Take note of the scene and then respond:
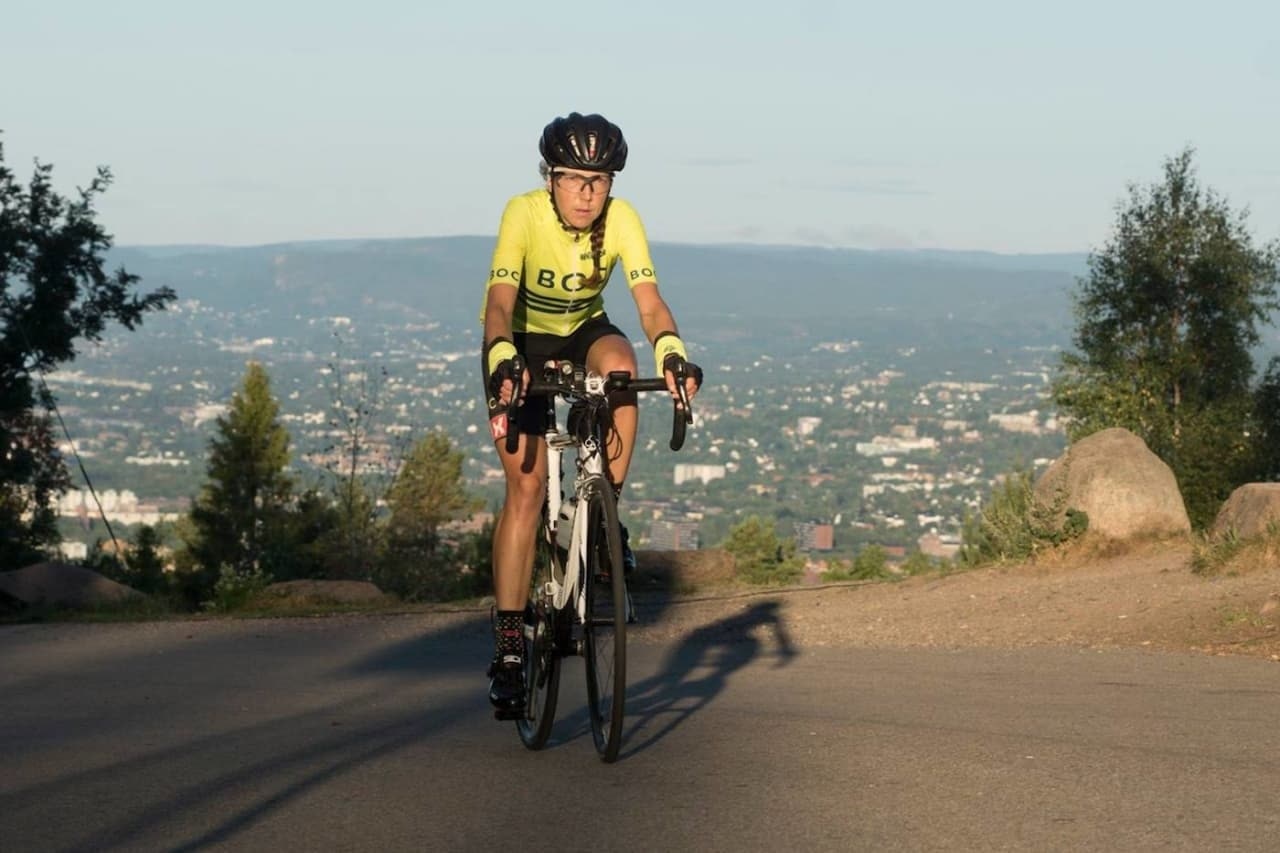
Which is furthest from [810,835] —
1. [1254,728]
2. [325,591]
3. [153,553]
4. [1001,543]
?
[153,553]

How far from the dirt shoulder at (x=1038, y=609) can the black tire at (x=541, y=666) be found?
14.1 ft

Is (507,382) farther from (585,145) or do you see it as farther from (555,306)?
(585,145)

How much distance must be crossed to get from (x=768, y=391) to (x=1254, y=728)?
590ft

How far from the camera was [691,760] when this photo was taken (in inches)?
241

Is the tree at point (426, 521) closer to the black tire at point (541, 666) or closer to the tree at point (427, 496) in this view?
the tree at point (427, 496)

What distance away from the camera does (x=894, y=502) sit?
115562mm

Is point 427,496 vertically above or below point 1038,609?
below

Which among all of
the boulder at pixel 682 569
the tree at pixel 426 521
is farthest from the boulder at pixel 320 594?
the boulder at pixel 682 569

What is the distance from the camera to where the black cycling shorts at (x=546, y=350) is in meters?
6.68

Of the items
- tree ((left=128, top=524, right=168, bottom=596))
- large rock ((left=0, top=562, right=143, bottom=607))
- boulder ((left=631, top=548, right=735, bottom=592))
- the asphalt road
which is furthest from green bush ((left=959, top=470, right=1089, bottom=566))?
tree ((left=128, top=524, right=168, bottom=596))

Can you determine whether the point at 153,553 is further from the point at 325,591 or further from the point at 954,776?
the point at 954,776

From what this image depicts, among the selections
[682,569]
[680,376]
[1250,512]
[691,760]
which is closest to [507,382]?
[680,376]

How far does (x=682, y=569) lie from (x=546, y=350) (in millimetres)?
10839

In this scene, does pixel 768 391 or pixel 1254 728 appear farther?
pixel 768 391
